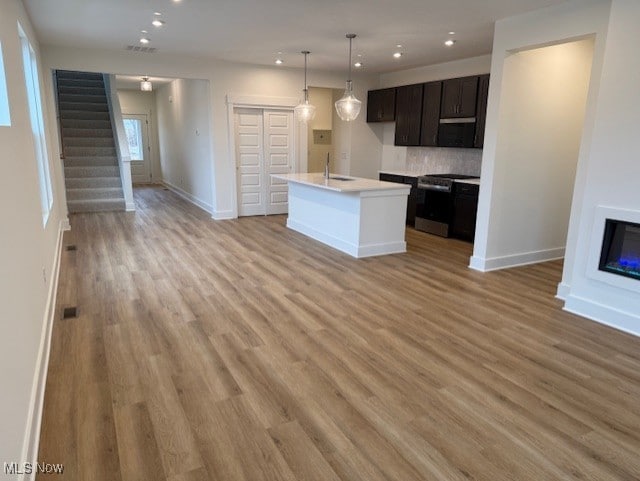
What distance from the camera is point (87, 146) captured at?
30.1ft

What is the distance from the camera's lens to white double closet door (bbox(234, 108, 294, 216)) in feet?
26.3

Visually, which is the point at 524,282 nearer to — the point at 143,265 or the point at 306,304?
the point at 306,304

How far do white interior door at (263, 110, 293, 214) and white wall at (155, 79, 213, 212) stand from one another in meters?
1.09

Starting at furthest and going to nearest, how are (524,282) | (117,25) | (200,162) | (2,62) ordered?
1. (200,162)
2. (117,25)
3. (524,282)
4. (2,62)

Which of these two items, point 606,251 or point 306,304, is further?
point 306,304

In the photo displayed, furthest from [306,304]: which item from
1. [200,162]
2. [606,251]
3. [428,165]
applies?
[200,162]

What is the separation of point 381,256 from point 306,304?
6.40ft

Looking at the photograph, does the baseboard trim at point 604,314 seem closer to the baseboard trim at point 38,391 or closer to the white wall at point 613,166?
the white wall at point 613,166

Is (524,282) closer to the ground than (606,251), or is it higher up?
closer to the ground

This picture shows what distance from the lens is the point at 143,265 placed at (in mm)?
5059

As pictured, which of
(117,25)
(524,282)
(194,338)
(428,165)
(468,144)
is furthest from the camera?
(428,165)

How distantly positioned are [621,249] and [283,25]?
407 cm

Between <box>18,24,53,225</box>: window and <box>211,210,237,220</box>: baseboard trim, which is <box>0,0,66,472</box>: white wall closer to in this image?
<box>18,24,53,225</box>: window

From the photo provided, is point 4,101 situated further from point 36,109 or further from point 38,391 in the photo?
point 36,109
